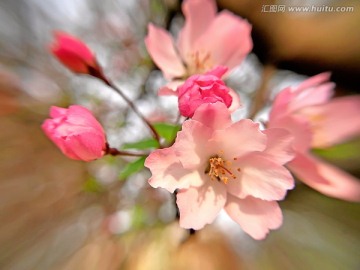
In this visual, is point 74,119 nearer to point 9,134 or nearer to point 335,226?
point 9,134

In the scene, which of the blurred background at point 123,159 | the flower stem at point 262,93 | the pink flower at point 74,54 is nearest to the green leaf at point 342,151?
the blurred background at point 123,159

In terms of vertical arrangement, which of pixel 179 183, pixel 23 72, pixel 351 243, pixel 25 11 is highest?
pixel 25 11

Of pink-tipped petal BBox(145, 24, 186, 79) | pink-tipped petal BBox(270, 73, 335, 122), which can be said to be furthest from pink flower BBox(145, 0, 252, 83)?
pink-tipped petal BBox(270, 73, 335, 122)

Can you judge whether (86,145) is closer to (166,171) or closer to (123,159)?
(166,171)

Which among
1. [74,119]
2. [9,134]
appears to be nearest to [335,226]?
[74,119]

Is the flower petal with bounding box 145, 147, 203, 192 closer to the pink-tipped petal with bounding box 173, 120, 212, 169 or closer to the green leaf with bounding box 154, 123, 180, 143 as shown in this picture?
the pink-tipped petal with bounding box 173, 120, 212, 169

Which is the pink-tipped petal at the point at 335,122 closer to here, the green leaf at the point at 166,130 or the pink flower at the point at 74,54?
the green leaf at the point at 166,130
